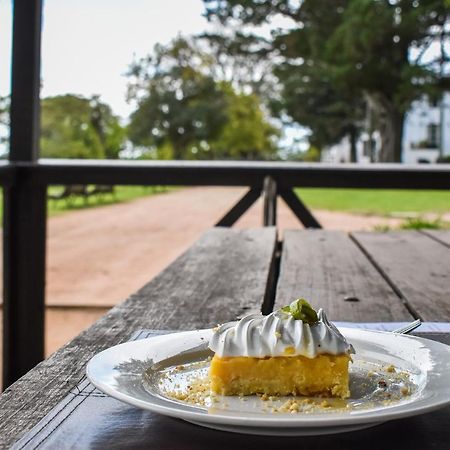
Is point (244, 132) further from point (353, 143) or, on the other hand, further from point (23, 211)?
point (23, 211)

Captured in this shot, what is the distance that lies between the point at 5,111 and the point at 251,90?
1.52 metres

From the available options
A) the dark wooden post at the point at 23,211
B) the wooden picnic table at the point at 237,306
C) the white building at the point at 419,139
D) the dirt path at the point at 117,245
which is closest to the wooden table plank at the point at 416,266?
the wooden picnic table at the point at 237,306

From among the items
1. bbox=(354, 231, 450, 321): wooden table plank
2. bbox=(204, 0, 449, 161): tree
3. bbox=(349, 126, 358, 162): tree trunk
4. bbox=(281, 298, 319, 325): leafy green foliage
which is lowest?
bbox=(354, 231, 450, 321): wooden table plank

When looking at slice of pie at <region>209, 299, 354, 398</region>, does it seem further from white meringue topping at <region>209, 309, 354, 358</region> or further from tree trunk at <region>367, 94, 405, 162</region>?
tree trunk at <region>367, 94, 405, 162</region>

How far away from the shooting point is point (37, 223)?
2.57 meters

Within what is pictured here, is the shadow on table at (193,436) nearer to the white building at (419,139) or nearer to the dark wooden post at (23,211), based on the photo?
the dark wooden post at (23,211)

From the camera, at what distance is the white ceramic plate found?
1.75 feet

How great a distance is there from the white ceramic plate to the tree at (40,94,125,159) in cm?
294

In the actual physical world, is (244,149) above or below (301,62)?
below

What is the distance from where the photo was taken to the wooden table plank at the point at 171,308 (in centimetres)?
66

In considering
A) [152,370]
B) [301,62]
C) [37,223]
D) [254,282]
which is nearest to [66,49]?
[301,62]

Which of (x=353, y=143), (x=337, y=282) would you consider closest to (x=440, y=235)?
(x=337, y=282)

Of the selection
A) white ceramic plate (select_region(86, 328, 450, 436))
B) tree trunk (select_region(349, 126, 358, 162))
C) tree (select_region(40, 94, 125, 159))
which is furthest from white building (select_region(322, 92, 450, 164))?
white ceramic plate (select_region(86, 328, 450, 436))

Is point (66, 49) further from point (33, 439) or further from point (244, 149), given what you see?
point (33, 439)
